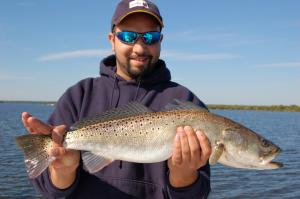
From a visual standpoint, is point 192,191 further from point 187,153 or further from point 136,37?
point 136,37

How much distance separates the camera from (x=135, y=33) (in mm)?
5078

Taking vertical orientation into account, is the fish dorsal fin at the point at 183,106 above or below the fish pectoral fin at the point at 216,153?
above

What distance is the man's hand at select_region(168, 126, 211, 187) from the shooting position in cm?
425

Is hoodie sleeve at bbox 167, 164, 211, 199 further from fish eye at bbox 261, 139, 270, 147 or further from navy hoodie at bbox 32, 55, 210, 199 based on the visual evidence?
fish eye at bbox 261, 139, 270, 147

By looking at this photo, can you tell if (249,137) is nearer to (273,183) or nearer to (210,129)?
(210,129)

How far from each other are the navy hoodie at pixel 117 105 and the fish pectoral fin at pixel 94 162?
275 mm

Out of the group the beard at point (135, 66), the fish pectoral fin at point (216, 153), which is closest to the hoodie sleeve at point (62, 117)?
the beard at point (135, 66)

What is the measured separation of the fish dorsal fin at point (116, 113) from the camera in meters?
4.56

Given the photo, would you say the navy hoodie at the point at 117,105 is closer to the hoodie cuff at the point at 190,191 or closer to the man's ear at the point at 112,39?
the hoodie cuff at the point at 190,191

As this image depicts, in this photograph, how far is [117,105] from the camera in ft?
16.7

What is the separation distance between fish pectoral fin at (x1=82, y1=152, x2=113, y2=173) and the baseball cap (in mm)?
1807

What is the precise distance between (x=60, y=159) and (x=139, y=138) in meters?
0.92

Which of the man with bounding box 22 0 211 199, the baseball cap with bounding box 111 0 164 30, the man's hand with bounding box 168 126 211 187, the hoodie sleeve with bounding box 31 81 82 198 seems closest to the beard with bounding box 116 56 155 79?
the man with bounding box 22 0 211 199

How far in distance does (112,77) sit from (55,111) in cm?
90
